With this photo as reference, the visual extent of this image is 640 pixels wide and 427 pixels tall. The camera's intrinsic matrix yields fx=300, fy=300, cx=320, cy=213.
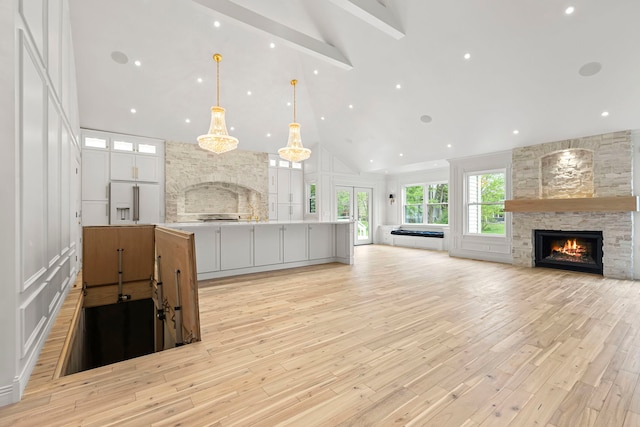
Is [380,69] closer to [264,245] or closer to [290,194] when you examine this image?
[264,245]

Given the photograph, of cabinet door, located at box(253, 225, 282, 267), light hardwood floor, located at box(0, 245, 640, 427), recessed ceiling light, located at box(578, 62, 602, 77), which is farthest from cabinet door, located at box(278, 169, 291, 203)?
recessed ceiling light, located at box(578, 62, 602, 77)

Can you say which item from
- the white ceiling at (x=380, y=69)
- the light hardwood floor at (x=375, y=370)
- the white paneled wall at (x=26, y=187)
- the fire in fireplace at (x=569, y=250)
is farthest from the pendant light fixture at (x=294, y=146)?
the fire in fireplace at (x=569, y=250)

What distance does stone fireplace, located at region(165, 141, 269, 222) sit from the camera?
26.9 ft

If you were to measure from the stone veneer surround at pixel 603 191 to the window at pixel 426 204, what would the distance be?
11.9ft

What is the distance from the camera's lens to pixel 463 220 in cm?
810

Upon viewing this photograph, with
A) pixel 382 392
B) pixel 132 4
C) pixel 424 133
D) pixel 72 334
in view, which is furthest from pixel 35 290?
pixel 424 133

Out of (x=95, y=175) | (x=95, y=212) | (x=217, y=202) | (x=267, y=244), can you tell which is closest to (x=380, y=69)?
(x=267, y=244)

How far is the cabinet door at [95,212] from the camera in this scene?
279 inches

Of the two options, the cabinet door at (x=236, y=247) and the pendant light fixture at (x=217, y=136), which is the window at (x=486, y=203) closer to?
the cabinet door at (x=236, y=247)

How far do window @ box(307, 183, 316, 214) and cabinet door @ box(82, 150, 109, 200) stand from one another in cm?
579

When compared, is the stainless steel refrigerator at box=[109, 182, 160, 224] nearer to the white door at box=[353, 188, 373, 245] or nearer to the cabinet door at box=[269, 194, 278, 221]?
the cabinet door at box=[269, 194, 278, 221]

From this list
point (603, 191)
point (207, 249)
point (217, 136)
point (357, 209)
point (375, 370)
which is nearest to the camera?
point (375, 370)

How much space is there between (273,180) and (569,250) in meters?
7.99

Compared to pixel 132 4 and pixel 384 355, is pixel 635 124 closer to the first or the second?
pixel 384 355
